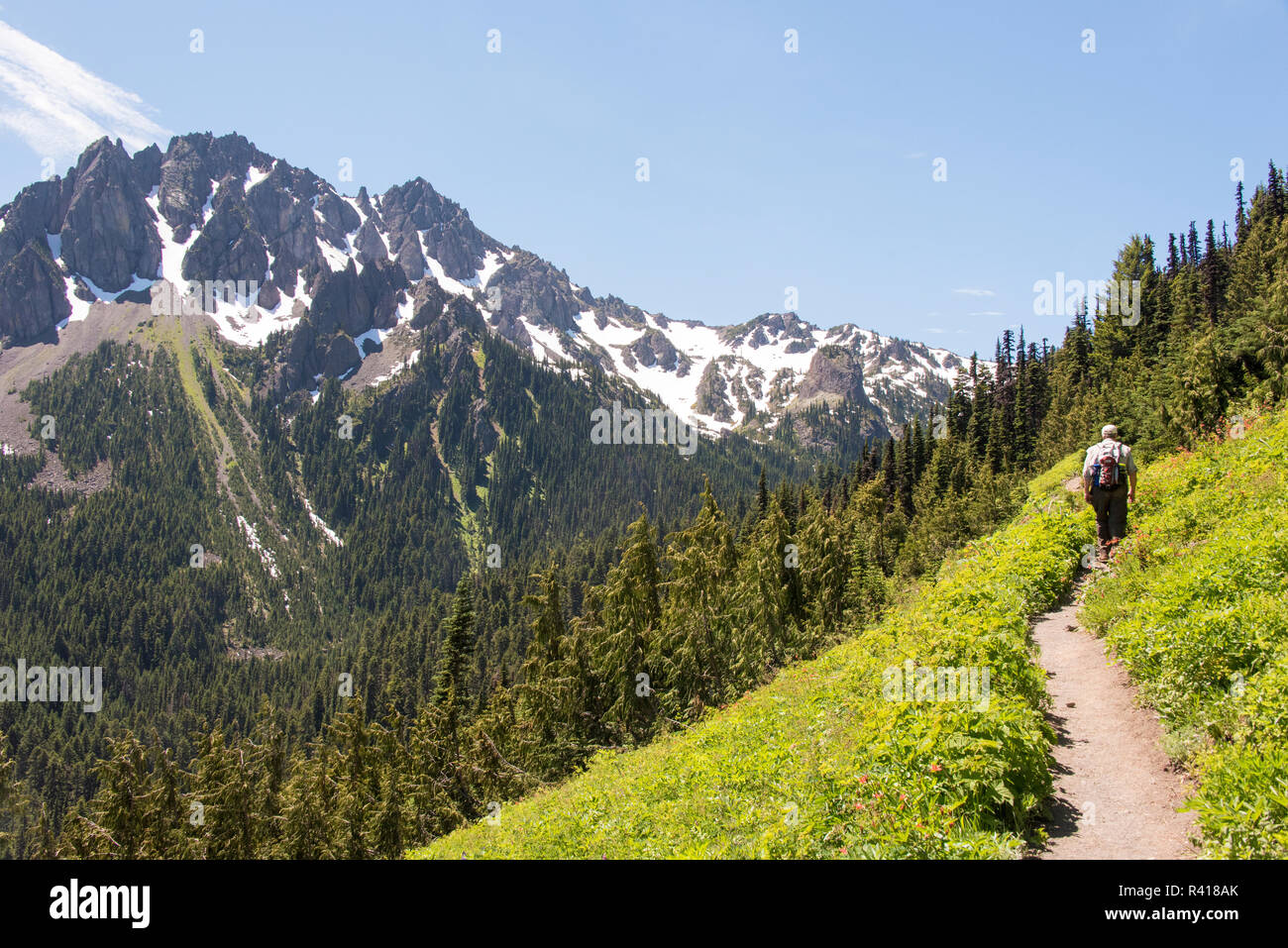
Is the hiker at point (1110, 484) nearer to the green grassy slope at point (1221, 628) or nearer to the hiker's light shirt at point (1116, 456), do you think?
the hiker's light shirt at point (1116, 456)

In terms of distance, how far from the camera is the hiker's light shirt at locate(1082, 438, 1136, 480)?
15125 mm

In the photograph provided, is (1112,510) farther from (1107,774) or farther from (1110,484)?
(1107,774)

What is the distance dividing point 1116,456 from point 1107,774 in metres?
9.37

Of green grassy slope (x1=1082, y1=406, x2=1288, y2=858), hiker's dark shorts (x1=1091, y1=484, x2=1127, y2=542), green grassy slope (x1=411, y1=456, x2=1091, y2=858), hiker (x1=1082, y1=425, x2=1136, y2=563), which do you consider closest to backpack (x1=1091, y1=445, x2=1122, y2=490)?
hiker (x1=1082, y1=425, x2=1136, y2=563)

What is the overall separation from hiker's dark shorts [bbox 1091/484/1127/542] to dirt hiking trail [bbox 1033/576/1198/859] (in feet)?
16.2

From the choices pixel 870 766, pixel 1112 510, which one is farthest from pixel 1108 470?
pixel 870 766

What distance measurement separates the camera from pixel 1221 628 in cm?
854

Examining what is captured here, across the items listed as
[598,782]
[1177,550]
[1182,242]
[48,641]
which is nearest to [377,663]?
[48,641]

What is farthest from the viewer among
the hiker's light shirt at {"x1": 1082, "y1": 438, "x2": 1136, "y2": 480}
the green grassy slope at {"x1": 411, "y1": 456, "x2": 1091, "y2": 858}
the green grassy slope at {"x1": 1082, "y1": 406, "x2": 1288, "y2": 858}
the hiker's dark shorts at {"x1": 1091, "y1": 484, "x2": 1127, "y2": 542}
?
the hiker's dark shorts at {"x1": 1091, "y1": 484, "x2": 1127, "y2": 542}

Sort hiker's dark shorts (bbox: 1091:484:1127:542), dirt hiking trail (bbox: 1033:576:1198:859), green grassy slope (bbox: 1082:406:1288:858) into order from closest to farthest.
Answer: green grassy slope (bbox: 1082:406:1288:858) → dirt hiking trail (bbox: 1033:576:1198:859) → hiker's dark shorts (bbox: 1091:484:1127:542)

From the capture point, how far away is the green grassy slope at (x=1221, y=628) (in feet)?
19.3

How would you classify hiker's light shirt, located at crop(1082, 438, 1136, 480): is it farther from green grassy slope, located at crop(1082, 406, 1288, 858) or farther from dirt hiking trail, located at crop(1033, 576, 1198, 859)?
dirt hiking trail, located at crop(1033, 576, 1198, 859)
